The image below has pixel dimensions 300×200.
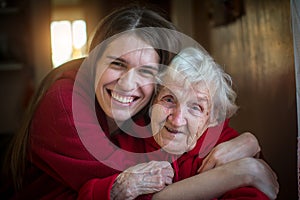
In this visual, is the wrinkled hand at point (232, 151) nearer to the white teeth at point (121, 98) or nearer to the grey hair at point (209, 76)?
the grey hair at point (209, 76)

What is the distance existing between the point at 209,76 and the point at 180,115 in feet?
0.22

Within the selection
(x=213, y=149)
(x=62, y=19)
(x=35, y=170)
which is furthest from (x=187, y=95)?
(x=62, y=19)

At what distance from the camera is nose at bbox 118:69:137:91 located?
61 centimetres

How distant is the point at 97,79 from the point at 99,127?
0.07 metres

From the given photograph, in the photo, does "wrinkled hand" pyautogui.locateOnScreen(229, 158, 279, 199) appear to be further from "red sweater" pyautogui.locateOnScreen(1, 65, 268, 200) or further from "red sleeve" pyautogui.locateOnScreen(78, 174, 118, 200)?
"red sleeve" pyautogui.locateOnScreen(78, 174, 118, 200)

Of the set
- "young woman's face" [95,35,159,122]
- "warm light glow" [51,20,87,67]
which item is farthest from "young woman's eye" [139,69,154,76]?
"warm light glow" [51,20,87,67]

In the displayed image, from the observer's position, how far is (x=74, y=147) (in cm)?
62

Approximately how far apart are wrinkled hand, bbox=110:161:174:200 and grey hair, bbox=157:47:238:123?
0.31 feet

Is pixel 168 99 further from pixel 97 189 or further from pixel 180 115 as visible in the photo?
pixel 97 189

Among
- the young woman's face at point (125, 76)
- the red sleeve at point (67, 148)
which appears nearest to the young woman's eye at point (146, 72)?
the young woman's face at point (125, 76)

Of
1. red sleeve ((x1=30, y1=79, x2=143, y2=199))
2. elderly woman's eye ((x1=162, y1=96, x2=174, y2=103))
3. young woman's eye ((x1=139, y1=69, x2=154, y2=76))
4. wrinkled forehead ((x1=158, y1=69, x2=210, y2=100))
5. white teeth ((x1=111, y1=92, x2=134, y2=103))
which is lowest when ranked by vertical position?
red sleeve ((x1=30, y1=79, x2=143, y2=199))

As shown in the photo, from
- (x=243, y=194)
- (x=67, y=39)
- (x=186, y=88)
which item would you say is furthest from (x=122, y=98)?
(x=67, y=39)

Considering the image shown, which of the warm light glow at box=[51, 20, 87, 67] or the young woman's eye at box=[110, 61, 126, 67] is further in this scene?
the warm light glow at box=[51, 20, 87, 67]

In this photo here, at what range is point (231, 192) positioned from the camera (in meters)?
0.56
